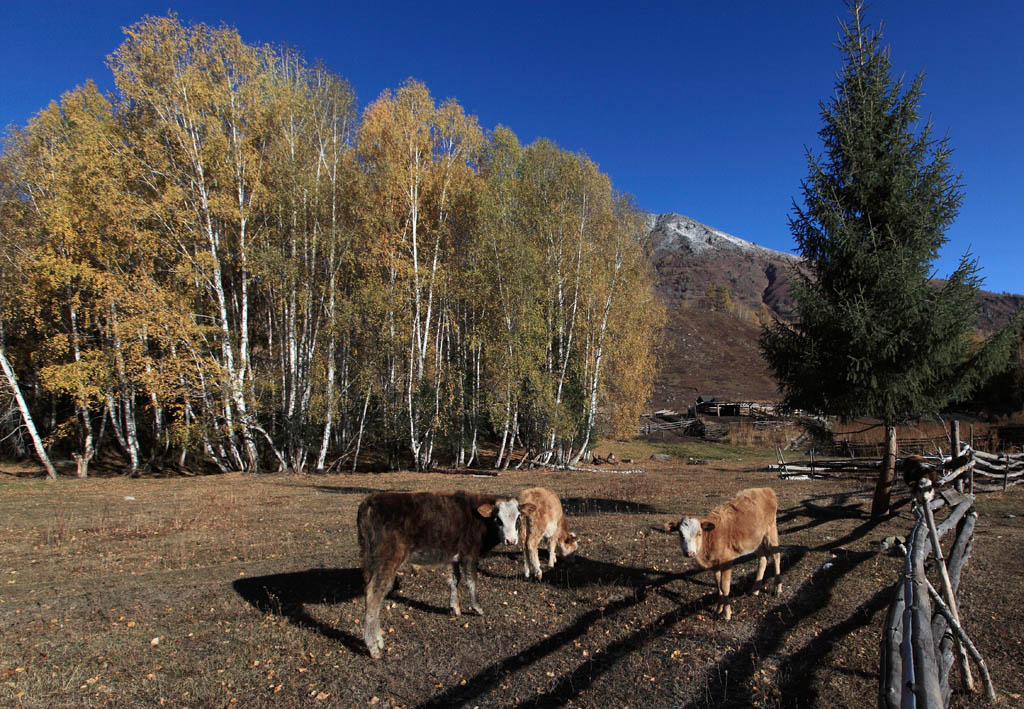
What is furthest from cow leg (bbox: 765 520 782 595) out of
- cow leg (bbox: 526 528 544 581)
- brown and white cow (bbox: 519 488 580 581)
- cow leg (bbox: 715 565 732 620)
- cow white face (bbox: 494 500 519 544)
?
cow white face (bbox: 494 500 519 544)

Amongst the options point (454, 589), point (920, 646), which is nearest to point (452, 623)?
point (454, 589)

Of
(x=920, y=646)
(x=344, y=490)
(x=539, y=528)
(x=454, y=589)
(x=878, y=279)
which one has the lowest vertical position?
(x=344, y=490)

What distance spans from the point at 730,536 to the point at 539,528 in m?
3.03

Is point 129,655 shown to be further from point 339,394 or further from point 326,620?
point 339,394

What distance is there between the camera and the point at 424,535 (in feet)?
22.5

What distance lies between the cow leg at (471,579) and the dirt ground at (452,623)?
13 cm

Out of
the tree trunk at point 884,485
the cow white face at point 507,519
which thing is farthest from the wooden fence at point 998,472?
the cow white face at point 507,519

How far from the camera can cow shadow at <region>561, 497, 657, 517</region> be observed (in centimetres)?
1430

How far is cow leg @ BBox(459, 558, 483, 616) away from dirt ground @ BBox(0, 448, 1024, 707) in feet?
0.43

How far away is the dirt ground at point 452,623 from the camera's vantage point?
530 cm

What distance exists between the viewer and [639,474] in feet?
80.4

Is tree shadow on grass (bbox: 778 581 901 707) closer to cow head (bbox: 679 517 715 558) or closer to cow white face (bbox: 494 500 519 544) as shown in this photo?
cow head (bbox: 679 517 715 558)

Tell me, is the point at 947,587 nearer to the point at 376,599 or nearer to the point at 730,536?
the point at 730,536

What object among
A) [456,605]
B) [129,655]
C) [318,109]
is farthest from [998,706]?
[318,109]
